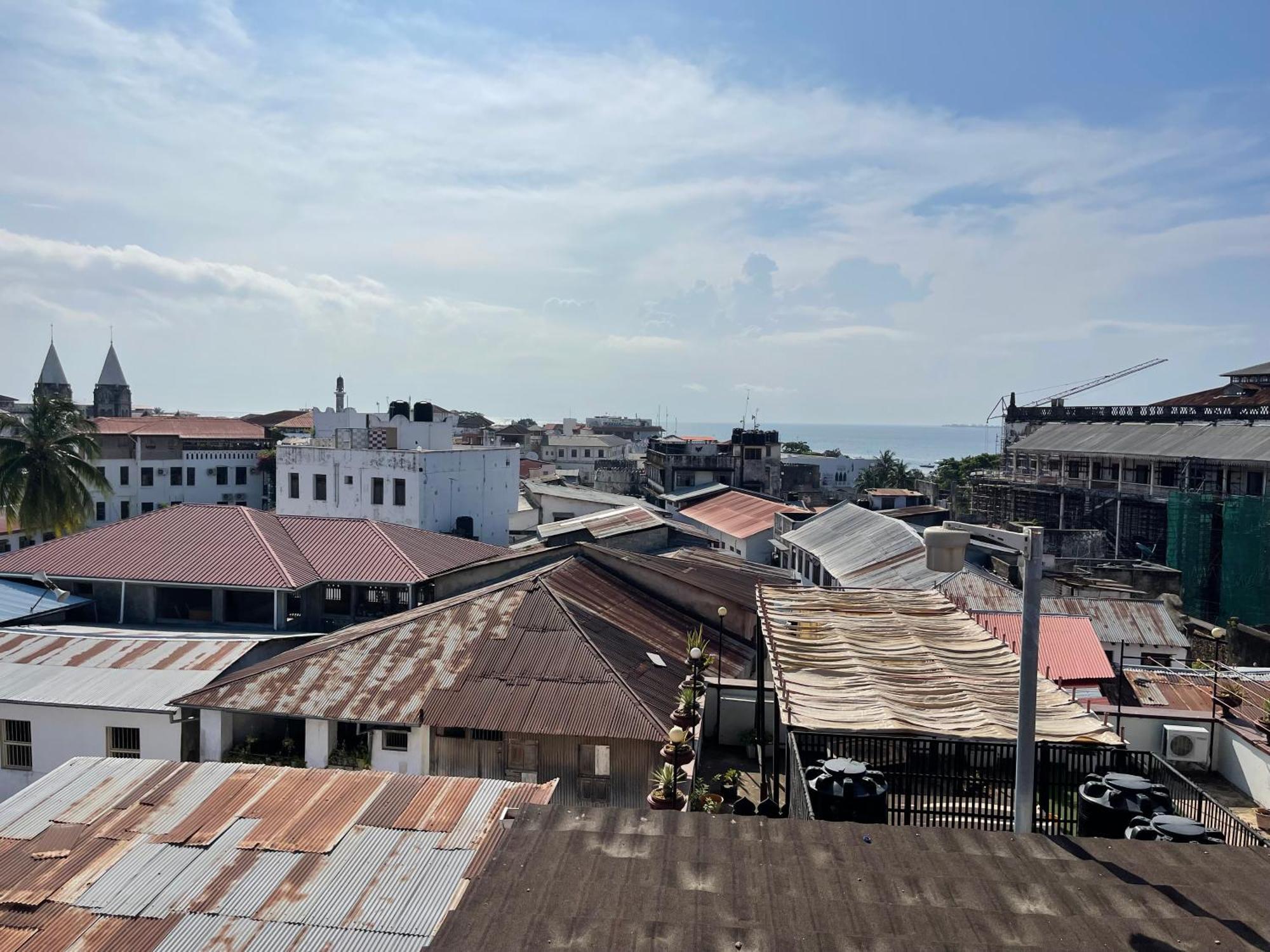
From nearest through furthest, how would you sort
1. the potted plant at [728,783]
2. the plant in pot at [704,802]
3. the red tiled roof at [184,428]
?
1. the plant in pot at [704,802]
2. the potted plant at [728,783]
3. the red tiled roof at [184,428]

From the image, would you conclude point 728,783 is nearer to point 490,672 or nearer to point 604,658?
point 604,658

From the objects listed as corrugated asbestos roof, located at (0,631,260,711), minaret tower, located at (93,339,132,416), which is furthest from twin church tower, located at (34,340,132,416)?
corrugated asbestos roof, located at (0,631,260,711)

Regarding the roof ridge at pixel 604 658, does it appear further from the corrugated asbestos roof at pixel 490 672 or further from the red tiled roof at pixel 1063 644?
the red tiled roof at pixel 1063 644

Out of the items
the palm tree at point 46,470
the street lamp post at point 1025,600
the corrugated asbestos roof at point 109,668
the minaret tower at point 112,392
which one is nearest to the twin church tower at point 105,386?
the minaret tower at point 112,392

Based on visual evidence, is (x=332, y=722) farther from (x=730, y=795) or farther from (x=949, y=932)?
(x=949, y=932)

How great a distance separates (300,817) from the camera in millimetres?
11555

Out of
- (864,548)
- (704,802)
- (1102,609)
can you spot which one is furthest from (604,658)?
(864,548)

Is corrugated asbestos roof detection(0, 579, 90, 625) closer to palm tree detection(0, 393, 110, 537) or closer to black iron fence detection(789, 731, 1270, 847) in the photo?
palm tree detection(0, 393, 110, 537)

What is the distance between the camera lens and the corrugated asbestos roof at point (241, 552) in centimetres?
2802

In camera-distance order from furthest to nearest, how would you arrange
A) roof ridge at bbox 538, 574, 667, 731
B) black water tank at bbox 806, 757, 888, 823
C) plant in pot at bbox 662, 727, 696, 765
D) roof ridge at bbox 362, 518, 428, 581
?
roof ridge at bbox 362, 518, 428, 581
roof ridge at bbox 538, 574, 667, 731
plant in pot at bbox 662, 727, 696, 765
black water tank at bbox 806, 757, 888, 823

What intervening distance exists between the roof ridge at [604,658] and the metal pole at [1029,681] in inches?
374

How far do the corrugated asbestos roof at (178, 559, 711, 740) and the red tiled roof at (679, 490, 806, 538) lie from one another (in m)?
30.9

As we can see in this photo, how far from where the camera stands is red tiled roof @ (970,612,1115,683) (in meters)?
21.2

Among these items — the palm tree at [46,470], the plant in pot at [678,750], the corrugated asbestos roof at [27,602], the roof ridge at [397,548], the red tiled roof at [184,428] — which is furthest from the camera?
the red tiled roof at [184,428]
